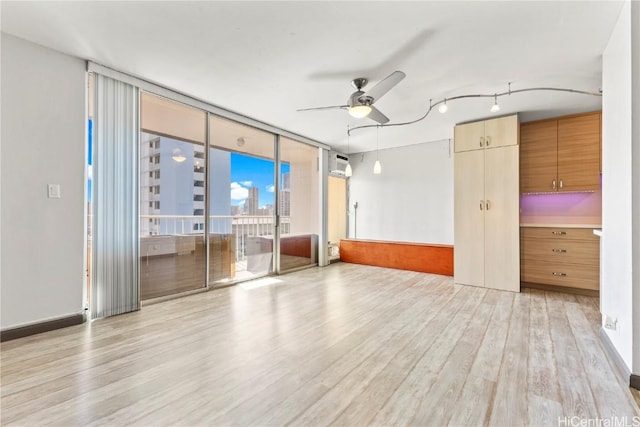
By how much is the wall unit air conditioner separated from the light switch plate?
4730 mm

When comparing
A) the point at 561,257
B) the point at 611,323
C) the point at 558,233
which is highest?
the point at 558,233

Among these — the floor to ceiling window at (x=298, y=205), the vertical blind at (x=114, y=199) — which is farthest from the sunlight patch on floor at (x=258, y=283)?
the vertical blind at (x=114, y=199)

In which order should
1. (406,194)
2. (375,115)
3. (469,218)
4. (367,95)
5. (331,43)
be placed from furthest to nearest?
(406,194)
(469,218)
(375,115)
(367,95)
(331,43)

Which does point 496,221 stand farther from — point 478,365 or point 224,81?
→ point 224,81

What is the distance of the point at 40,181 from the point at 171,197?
1.33 metres

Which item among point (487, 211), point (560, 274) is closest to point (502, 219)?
point (487, 211)

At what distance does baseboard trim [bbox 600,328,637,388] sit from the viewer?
6.14 feet

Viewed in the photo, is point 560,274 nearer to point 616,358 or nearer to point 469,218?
point 469,218

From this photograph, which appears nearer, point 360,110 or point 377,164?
point 360,110

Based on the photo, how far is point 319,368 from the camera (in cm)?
202

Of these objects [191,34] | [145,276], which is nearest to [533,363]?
[191,34]

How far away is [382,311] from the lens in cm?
323

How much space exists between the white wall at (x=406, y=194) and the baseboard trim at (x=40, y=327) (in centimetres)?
546

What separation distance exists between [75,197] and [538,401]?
4.03 metres
